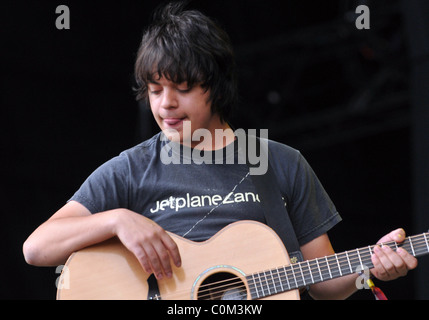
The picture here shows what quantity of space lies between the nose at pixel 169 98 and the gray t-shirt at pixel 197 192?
0.74 ft

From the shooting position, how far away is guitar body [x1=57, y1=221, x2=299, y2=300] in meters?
2.04

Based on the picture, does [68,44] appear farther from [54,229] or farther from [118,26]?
[54,229]

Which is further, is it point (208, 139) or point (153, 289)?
point (208, 139)

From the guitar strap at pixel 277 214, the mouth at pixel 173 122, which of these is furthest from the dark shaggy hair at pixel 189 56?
the guitar strap at pixel 277 214

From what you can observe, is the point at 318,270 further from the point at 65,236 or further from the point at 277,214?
A: the point at 65,236

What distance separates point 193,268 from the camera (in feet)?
6.77

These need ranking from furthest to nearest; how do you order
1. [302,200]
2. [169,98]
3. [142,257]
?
[302,200], [169,98], [142,257]

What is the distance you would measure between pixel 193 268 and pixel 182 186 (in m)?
0.34

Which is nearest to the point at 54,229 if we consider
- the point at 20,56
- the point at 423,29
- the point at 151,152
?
the point at 151,152

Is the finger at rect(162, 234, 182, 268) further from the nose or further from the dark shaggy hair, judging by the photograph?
the dark shaggy hair

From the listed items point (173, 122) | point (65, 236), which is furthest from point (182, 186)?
point (65, 236)

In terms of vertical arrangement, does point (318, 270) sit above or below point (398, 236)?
below

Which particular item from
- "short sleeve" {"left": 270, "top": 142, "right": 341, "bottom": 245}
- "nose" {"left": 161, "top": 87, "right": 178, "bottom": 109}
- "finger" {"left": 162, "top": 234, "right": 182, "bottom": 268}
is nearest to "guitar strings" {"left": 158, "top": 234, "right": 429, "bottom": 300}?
"finger" {"left": 162, "top": 234, "right": 182, "bottom": 268}

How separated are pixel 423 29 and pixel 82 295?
9.18 feet
